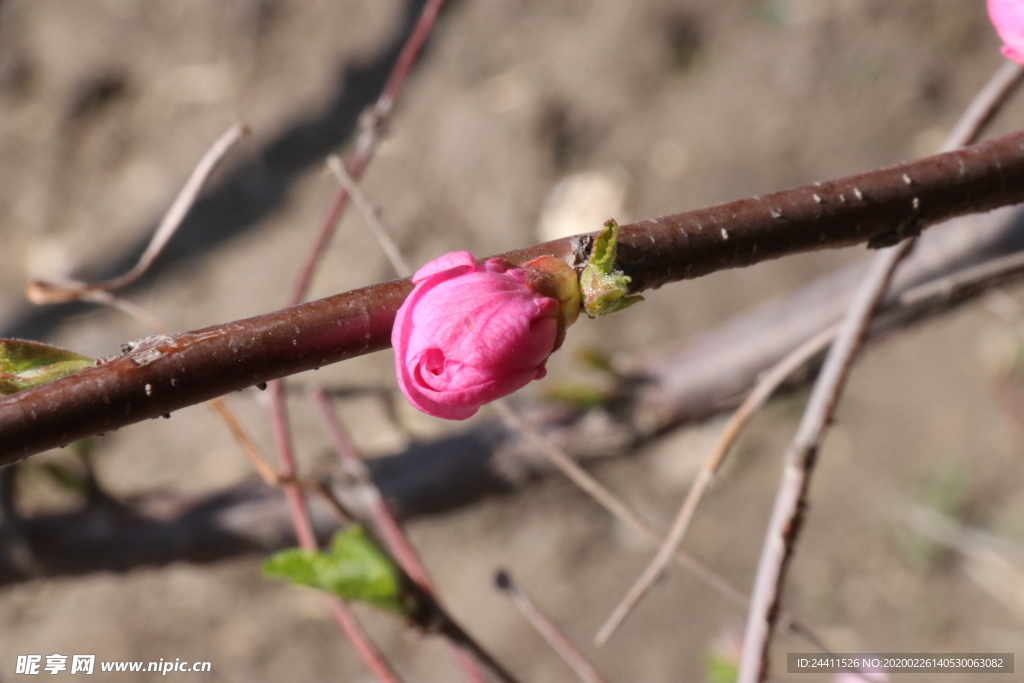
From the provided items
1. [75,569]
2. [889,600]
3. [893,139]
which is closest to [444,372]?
[75,569]

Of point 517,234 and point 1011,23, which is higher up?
point 517,234

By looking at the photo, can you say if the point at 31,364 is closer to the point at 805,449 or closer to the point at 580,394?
the point at 805,449

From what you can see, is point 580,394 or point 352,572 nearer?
point 352,572

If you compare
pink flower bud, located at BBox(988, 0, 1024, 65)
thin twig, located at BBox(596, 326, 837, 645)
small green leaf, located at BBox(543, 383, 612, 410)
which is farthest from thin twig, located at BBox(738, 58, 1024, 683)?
small green leaf, located at BBox(543, 383, 612, 410)

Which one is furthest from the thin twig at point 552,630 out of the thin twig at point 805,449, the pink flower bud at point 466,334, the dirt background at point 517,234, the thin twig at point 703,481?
the dirt background at point 517,234

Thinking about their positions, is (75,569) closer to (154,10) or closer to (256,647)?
(256,647)

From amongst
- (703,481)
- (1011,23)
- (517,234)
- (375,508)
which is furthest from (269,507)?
(517,234)
